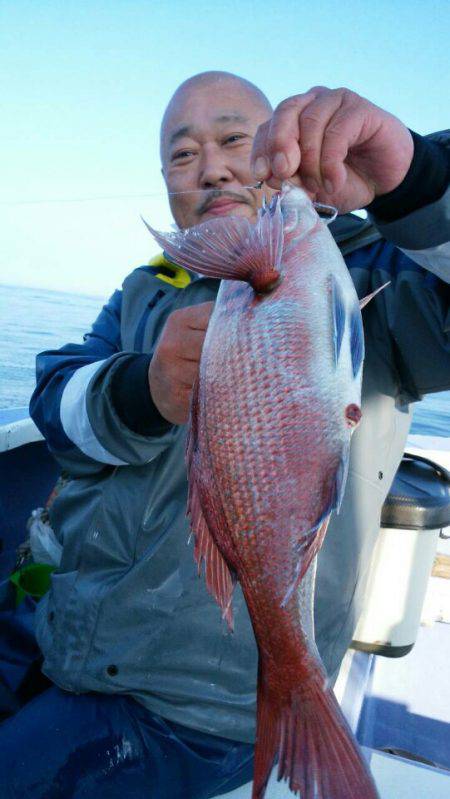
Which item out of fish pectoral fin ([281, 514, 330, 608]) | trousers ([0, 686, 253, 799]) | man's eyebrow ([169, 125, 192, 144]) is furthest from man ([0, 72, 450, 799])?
fish pectoral fin ([281, 514, 330, 608])

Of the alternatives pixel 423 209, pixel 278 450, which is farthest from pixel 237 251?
pixel 423 209

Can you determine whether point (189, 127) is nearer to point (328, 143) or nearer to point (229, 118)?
point (229, 118)

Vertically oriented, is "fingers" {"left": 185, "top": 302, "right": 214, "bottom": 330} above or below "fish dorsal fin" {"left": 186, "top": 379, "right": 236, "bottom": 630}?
above

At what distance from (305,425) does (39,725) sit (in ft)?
4.22

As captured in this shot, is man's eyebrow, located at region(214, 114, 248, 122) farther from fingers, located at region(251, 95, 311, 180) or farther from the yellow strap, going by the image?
fingers, located at region(251, 95, 311, 180)

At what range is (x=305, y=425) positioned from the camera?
99 centimetres

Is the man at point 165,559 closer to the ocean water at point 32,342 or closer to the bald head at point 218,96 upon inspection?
the bald head at point 218,96

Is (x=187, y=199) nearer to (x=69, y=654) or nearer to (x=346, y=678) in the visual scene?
(x=69, y=654)

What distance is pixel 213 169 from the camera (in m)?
2.05

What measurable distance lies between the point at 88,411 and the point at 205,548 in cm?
68

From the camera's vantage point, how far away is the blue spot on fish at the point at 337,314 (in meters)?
1.02

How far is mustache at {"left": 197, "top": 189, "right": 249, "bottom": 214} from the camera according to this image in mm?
1992

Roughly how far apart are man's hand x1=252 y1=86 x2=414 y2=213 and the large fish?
88 mm

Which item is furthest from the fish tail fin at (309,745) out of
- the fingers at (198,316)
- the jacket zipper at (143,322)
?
the jacket zipper at (143,322)
